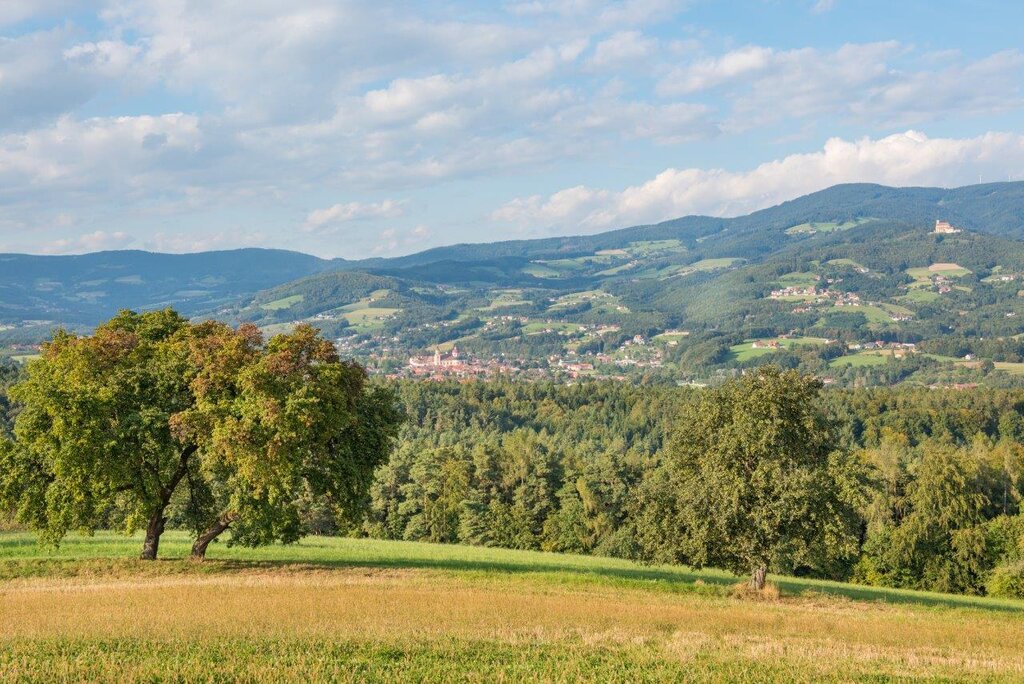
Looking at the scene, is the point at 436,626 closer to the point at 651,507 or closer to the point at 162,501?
the point at 162,501

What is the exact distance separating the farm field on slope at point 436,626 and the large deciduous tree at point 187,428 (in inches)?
115

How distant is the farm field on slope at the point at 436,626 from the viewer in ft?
60.7

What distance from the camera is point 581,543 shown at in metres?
85.5

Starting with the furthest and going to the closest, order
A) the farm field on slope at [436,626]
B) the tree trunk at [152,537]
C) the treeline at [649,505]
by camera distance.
→ the treeline at [649,505]
the tree trunk at [152,537]
the farm field on slope at [436,626]

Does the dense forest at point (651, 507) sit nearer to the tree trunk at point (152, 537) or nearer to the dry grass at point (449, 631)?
the dry grass at point (449, 631)

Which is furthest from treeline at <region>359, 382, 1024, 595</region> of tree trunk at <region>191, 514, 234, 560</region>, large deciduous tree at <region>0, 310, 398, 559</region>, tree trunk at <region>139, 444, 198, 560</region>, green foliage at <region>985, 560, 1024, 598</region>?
tree trunk at <region>139, 444, 198, 560</region>

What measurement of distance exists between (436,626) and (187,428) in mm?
13954

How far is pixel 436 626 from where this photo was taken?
24.0 metres

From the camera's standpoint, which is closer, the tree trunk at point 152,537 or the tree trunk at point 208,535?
the tree trunk at point 208,535

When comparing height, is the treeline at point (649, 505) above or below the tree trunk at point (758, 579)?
below

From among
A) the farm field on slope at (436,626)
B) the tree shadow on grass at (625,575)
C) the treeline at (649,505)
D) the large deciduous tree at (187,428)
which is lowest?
the treeline at (649,505)

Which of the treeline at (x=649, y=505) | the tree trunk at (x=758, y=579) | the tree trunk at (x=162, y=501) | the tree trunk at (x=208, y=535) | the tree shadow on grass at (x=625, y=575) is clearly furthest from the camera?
the treeline at (x=649, y=505)

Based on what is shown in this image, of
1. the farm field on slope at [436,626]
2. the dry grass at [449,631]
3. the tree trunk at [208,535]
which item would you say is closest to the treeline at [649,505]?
the farm field on slope at [436,626]

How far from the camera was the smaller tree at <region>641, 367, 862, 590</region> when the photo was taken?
36031 mm
